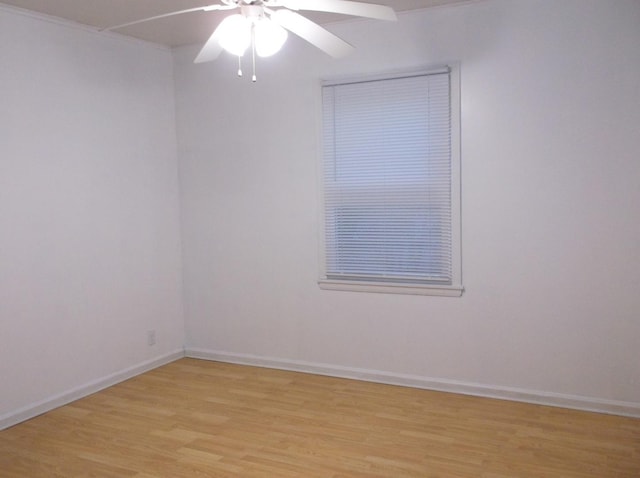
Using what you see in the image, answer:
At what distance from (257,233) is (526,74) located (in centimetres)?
224

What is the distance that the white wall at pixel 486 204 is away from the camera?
3457 mm

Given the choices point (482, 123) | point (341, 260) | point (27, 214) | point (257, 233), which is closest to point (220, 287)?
point (257, 233)

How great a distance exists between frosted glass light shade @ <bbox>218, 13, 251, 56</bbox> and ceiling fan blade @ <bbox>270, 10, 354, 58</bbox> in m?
0.12

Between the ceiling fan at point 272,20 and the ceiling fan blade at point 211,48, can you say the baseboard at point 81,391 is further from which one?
the ceiling fan at point 272,20

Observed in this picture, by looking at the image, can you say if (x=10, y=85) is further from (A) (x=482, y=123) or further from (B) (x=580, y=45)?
(B) (x=580, y=45)

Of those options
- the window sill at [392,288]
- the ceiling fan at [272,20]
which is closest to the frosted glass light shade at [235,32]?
the ceiling fan at [272,20]

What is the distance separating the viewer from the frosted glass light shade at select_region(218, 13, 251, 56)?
2332 millimetres

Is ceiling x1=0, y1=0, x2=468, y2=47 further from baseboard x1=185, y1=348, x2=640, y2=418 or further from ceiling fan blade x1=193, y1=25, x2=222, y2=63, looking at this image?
baseboard x1=185, y1=348, x2=640, y2=418

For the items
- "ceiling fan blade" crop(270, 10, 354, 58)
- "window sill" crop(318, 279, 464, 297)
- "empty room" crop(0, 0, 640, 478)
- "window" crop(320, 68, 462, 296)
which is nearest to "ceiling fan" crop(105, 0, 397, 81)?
"ceiling fan blade" crop(270, 10, 354, 58)

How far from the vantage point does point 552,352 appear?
3.68 meters

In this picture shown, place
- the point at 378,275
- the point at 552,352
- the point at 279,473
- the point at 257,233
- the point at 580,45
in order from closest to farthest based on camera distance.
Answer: the point at 279,473 → the point at 580,45 → the point at 552,352 → the point at 378,275 → the point at 257,233

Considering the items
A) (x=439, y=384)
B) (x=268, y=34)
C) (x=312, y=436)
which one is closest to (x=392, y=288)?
(x=439, y=384)

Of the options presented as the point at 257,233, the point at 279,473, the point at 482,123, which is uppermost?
the point at 482,123

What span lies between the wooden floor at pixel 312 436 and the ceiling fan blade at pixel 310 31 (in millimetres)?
2028
